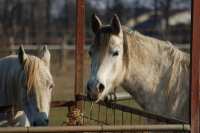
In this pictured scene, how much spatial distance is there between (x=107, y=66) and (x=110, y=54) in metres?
0.10

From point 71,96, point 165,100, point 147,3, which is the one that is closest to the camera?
point 165,100

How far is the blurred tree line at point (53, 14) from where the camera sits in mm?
32516

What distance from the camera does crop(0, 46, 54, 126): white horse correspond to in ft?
16.0

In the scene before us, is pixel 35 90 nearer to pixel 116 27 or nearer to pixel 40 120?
pixel 40 120

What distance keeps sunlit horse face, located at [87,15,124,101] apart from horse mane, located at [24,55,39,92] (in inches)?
17.5

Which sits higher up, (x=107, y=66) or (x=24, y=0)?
(x=24, y=0)

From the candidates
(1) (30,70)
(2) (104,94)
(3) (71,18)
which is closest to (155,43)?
(2) (104,94)

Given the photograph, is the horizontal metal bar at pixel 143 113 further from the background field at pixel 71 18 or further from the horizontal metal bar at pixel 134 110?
the background field at pixel 71 18

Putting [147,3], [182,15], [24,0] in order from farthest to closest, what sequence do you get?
[182,15]
[24,0]
[147,3]

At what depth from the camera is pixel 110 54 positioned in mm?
5312

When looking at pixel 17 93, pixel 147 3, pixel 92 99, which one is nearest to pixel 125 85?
pixel 92 99

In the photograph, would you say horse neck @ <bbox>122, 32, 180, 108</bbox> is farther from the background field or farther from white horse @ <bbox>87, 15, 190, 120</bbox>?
the background field

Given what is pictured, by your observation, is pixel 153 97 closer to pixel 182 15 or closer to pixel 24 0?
pixel 24 0

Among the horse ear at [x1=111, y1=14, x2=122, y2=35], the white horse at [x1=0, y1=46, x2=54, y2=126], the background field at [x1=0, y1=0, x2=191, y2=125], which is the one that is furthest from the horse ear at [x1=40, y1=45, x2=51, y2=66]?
the background field at [x1=0, y1=0, x2=191, y2=125]
